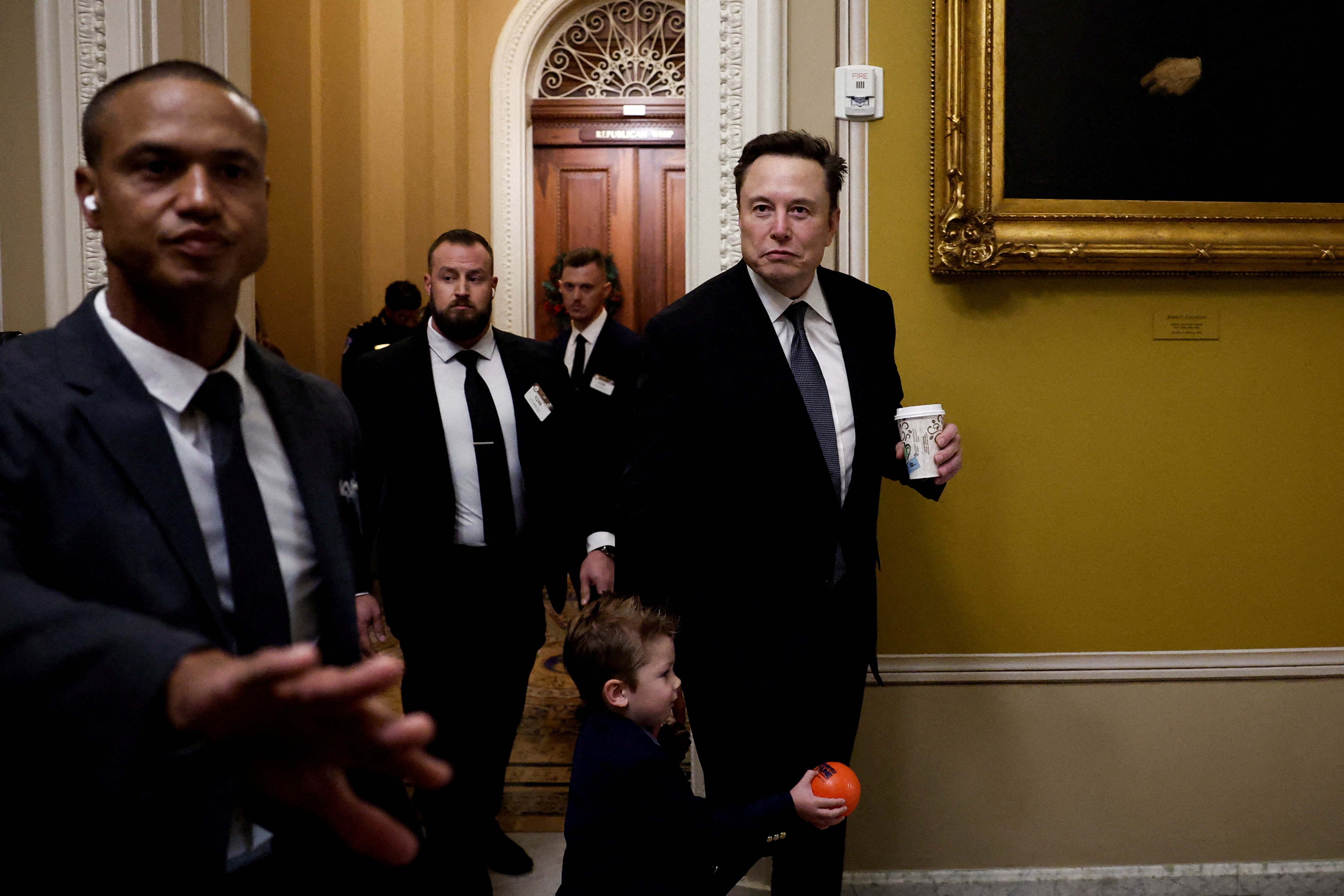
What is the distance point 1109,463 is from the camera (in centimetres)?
278

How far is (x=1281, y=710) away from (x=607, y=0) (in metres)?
7.27

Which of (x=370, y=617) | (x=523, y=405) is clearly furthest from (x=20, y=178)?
(x=370, y=617)

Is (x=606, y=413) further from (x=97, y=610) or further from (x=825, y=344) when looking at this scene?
(x=97, y=610)

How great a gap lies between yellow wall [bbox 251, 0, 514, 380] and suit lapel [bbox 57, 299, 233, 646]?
6525 mm

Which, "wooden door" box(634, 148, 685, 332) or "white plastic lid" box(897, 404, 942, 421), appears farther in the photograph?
"wooden door" box(634, 148, 685, 332)

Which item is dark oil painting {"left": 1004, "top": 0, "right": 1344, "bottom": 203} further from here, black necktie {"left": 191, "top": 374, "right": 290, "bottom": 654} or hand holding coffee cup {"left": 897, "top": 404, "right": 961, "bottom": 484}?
black necktie {"left": 191, "top": 374, "right": 290, "bottom": 654}

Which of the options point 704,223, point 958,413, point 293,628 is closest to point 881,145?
point 704,223

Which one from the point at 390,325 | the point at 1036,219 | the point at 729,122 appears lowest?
the point at 390,325

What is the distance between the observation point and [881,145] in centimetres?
269

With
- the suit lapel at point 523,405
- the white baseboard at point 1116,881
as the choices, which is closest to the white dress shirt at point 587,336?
the suit lapel at point 523,405

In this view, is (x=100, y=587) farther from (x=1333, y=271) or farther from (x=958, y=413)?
(x=1333, y=271)

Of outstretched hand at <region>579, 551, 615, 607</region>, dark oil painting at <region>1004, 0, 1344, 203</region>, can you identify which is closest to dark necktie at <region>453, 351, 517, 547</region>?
outstretched hand at <region>579, 551, 615, 607</region>

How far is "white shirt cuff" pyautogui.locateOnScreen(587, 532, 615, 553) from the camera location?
7.93 ft

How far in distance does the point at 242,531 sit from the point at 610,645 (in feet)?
3.19
